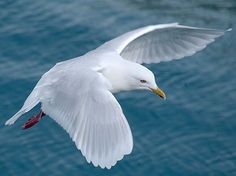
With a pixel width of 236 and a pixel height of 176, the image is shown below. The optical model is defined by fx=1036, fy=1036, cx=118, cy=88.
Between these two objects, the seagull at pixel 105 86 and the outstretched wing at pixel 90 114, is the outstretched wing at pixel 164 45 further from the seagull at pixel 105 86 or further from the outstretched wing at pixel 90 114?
the outstretched wing at pixel 90 114

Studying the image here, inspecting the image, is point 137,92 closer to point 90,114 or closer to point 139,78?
point 139,78

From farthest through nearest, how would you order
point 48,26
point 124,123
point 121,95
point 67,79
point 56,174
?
1. point 48,26
2. point 121,95
3. point 56,174
4. point 67,79
5. point 124,123

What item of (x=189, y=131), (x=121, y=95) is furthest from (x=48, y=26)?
(x=189, y=131)

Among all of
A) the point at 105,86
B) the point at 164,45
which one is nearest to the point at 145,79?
the point at 105,86

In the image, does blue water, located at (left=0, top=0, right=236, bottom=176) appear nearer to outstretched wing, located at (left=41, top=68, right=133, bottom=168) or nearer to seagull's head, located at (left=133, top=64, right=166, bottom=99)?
seagull's head, located at (left=133, top=64, right=166, bottom=99)

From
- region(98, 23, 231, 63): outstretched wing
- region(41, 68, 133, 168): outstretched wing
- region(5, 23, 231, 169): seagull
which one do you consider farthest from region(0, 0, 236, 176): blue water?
region(41, 68, 133, 168): outstretched wing

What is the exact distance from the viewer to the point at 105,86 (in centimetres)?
712

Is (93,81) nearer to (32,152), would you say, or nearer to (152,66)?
(32,152)

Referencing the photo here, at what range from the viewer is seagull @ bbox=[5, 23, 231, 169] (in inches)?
265

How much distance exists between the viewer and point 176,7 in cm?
1037

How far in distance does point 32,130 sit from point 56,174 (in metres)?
0.66

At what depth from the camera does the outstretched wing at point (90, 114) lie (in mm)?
6645

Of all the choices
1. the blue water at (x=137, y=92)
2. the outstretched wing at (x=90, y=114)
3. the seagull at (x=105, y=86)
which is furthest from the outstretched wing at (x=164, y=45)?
the outstretched wing at (x=90, y=114)

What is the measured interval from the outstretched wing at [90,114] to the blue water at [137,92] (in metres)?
1.17
